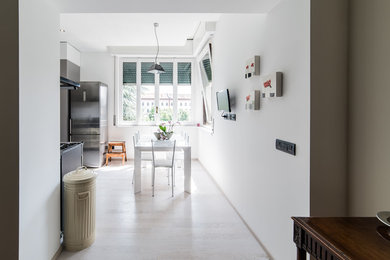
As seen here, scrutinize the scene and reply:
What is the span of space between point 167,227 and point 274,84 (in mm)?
2017

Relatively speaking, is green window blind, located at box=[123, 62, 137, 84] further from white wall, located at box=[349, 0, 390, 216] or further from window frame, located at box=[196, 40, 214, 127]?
white wall, located at box=[349, 0, 390, 216]

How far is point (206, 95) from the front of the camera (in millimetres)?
5730

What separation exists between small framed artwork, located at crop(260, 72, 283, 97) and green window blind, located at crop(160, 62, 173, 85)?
4958 millimetres

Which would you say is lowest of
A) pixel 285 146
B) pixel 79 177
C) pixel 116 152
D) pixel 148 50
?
pixel 116 152

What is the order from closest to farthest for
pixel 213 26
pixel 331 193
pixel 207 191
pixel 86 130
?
pixel 331 193 → pixel 207 191 → pixel 213 26 → pixel 86 130

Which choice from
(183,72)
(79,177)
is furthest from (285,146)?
(183,72)

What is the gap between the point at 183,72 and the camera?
686cm

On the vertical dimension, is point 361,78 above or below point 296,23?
below

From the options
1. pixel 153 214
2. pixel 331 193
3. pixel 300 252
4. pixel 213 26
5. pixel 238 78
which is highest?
pixel 213 26

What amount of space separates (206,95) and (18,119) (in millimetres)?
4433

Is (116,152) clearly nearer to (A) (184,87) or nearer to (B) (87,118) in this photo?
(B) (87,118)

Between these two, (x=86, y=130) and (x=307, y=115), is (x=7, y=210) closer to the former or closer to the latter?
(x=307, y=115)

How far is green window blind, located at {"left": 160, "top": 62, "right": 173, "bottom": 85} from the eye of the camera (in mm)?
6801

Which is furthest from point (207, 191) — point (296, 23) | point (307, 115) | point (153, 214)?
point (296, 23)
